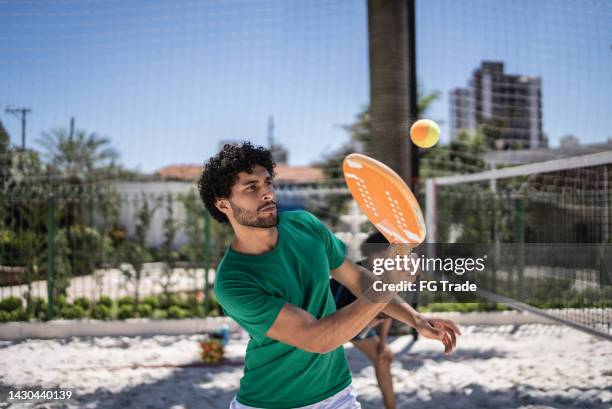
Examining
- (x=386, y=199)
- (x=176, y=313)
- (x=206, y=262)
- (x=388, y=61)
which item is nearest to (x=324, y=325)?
(x=386, y=199)


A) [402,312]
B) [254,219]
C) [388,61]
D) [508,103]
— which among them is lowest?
[402,312]

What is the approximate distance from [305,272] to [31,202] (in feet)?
23.1

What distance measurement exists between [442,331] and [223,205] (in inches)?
33.8

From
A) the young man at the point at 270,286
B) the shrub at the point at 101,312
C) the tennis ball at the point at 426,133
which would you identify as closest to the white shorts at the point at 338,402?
the young man at the point at 270,286

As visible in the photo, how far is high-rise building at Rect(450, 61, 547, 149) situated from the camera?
985cm

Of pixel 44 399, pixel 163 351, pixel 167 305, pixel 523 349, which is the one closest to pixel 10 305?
pixel 167 305

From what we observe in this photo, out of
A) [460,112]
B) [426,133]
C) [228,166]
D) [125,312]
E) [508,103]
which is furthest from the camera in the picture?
[460,112]

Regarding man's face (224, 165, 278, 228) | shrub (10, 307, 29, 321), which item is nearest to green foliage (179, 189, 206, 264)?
shrub (10, 307, 29, 321)

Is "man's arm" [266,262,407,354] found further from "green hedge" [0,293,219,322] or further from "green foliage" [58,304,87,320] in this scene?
"green foliage" [58,304,87,320]

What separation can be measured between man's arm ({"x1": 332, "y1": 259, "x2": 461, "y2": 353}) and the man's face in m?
0.38

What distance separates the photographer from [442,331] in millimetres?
1941

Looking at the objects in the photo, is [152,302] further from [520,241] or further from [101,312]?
[520,241]

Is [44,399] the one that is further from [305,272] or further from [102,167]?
[102,167]

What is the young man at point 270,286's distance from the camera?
1862 mm
